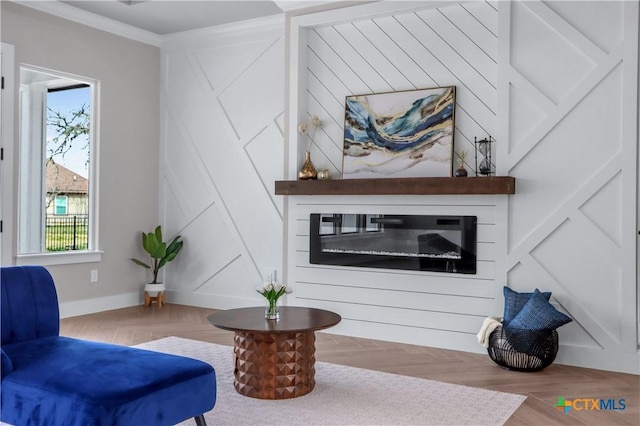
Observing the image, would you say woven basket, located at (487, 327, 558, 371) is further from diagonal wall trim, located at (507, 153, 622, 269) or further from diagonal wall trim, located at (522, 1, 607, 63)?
diagonal wall trim, located at (522, 1, 607, 63)

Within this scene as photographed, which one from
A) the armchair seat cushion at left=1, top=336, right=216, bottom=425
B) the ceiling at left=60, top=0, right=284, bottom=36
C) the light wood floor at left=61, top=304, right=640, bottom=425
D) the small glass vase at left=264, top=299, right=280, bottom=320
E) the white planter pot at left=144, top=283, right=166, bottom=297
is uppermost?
the ceiling at left=60, top=0, right=284, bottom=36

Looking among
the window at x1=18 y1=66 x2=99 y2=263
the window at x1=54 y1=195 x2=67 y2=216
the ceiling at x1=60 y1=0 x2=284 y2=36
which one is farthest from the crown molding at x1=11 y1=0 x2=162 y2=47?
the window at x1=54 y1=195 x2=67 y2=216

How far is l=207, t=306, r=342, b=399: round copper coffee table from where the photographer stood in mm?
3285

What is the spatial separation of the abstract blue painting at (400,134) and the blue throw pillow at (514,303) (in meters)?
1.07

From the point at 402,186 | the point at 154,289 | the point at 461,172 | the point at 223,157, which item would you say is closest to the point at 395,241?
the point at 402,186

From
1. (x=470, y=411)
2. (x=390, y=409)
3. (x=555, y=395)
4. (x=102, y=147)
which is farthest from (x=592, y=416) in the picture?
(x=102, y=147)

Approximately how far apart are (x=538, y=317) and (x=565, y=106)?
59.1 inches

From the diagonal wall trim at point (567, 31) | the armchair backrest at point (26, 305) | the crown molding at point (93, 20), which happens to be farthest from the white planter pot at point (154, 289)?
the diagonal wall trim at point (567, 31)

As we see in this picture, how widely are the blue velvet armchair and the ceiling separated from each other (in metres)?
3.40

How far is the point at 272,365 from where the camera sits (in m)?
3.30

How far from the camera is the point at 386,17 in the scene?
5.01 m

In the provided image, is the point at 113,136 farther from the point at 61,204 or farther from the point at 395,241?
the point at 395,241

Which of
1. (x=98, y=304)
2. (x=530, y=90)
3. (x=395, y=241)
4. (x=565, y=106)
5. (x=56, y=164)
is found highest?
(x=530, y=90)

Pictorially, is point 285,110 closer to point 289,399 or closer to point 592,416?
point 289,399
